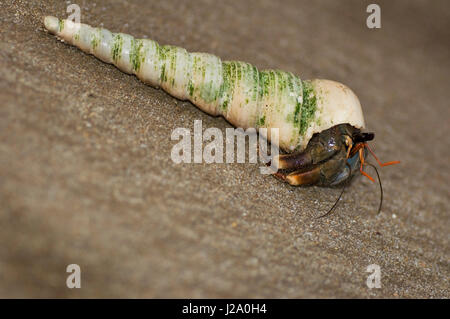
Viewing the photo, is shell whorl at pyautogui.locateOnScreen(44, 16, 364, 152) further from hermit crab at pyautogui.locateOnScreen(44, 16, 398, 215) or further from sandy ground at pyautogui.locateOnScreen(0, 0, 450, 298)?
sandy ground at pyautogui.locateOnScreen(0, 0, 450, 298)

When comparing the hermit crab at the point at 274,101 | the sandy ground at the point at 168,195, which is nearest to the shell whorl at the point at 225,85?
the hermit crab at the point at 274,101

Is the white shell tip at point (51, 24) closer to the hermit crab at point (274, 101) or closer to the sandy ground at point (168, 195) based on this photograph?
the hermit crab at point (274, 101)

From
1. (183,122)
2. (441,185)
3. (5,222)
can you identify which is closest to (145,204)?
(5,222)

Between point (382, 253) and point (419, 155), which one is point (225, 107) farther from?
point (419, 155)

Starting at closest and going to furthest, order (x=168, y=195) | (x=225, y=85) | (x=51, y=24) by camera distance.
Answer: (x=168, y=195) → (x=51, y=24) → (x=225, y=85)

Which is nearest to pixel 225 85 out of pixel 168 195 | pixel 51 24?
pixel 168 195

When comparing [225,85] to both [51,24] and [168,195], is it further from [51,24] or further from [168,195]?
[51,24]

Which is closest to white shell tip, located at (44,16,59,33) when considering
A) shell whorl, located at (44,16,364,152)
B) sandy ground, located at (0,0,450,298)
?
shell whorl, located at (44,16,364,152)

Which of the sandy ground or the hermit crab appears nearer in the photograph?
the sandy ground
